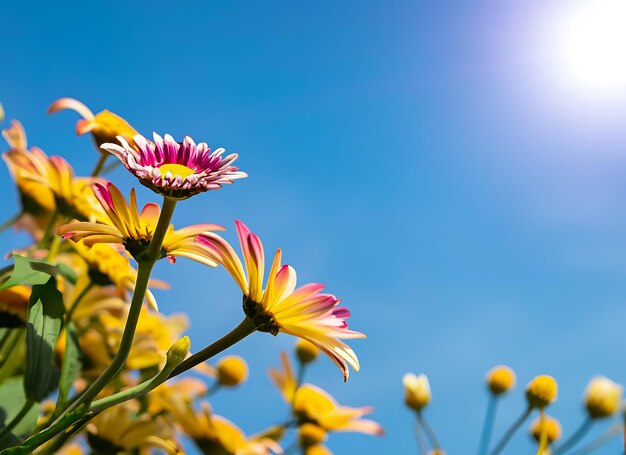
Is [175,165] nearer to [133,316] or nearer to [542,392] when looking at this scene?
[133,316]

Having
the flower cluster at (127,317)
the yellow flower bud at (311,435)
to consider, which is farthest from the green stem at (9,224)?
the yellow flower bud at (311,435)

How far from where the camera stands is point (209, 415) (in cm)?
118

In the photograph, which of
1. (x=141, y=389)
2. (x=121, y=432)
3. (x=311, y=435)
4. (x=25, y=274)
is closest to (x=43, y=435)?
(x=141, y=389)

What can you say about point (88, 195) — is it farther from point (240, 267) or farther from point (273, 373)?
point (273, 373)

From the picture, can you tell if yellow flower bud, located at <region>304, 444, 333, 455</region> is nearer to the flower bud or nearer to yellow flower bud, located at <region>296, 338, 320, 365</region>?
yellow flower bud, located at <region>296, 338, 320, 365</region>

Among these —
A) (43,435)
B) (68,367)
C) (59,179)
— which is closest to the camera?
(43,435)

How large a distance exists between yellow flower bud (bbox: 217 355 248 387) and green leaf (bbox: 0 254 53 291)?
0.87 meters

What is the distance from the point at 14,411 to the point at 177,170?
478 millimetres

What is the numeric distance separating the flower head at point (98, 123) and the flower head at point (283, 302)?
0.40 metres

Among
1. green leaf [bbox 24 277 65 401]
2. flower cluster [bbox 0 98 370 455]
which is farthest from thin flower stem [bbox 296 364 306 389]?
green leaf [bbox 24 277 65 401]

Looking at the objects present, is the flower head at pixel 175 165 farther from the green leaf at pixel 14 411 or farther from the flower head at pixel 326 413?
the flower head at pixel 326 413

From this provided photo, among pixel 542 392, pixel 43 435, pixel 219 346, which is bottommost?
pixel 43 435

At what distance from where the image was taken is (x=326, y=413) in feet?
4.75

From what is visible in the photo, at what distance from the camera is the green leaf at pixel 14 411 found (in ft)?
2.42
